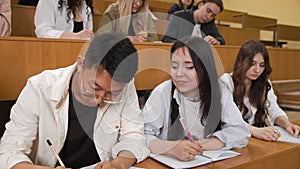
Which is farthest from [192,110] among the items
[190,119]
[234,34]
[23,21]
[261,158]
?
[234,34]

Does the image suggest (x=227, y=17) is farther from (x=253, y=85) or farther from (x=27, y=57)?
(x=27, y=57)

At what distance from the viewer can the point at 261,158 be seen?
1009mm

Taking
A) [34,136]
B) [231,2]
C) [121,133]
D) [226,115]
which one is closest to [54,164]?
[34,136]

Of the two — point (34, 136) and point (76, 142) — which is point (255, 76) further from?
point (34, 136)

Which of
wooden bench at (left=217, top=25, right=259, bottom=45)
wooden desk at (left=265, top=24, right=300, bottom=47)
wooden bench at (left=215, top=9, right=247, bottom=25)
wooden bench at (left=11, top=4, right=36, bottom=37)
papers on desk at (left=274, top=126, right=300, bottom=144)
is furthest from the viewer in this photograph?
wooden bench at (left=215, top=9, right=247, bottom=25)

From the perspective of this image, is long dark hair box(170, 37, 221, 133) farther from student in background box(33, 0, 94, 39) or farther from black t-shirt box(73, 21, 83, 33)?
black t-shirt box(73, 21, 83, 33)

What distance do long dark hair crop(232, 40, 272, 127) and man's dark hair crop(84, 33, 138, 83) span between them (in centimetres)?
89

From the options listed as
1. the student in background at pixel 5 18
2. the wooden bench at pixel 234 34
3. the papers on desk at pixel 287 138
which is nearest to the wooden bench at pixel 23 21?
the student in background at pixel 5 18

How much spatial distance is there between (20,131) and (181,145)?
444mm

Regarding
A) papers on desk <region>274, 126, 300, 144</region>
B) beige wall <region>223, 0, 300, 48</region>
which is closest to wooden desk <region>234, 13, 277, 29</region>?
beige wall <region>223, 0, 300, 48</region>

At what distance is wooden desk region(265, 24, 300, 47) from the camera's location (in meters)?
4.62

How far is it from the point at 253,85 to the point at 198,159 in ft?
2.61

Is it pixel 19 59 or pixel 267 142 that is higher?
pixel 19 59

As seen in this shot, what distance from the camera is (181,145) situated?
3.17ft
